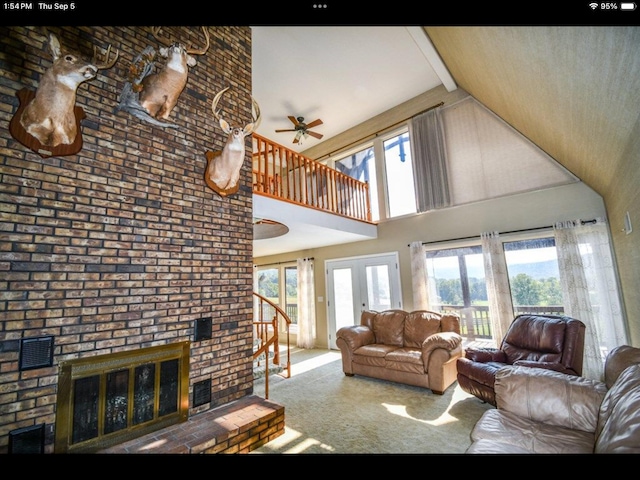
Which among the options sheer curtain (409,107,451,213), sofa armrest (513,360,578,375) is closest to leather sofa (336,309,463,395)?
sofa armrest (513,360,578,375)

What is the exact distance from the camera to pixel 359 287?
596cm

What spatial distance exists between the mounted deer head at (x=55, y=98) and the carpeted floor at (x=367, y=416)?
288 centimetres

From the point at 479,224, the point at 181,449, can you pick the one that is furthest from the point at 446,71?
the point at 181,449

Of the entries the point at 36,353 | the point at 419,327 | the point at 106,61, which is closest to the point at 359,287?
the point at 419,327

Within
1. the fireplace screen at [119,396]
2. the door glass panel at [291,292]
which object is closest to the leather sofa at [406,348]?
the fireplace screen at [119,396]

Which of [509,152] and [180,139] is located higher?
[509,152]

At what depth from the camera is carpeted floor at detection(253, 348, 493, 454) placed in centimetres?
237

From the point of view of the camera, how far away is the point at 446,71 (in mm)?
4680

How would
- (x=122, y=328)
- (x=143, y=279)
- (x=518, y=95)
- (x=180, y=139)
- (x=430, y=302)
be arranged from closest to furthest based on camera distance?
(x=122, y=328) → (x=143, y=279) → (x=180, y=139) → (x=518, y=95) → (x=430, y=302)

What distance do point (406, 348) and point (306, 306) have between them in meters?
2.93

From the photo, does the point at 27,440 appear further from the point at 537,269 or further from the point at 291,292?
the point at 291,292

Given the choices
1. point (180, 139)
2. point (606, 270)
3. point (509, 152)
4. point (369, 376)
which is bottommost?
point (369, 376)

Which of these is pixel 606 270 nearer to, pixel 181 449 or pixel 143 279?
pixel 181 449
